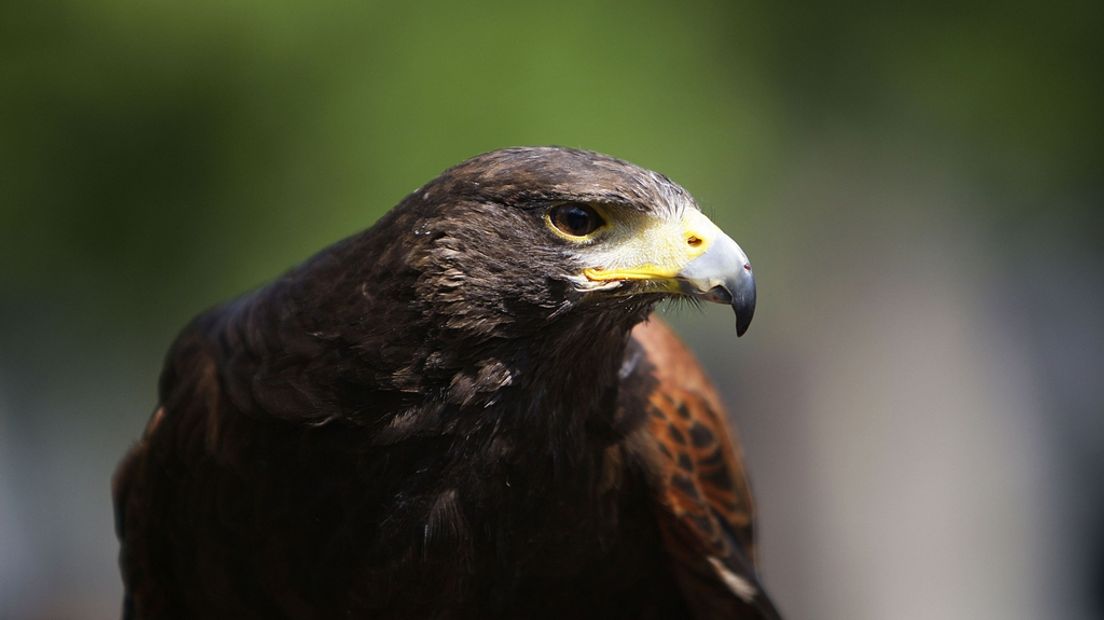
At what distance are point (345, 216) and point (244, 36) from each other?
1.22 metres

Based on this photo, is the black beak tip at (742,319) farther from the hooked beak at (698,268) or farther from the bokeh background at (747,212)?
the bokeh background at (747,212)

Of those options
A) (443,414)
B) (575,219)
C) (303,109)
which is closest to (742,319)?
(575,219)

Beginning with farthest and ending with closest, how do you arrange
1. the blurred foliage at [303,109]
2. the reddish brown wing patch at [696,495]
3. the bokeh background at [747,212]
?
the bokeh background at [747,212]
the blurred foliage at [303,109]
the reddish brown wing patch at [696,495]

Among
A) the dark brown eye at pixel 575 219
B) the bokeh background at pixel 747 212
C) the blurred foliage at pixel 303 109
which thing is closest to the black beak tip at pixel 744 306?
the dark brown eye at pixel 575 219

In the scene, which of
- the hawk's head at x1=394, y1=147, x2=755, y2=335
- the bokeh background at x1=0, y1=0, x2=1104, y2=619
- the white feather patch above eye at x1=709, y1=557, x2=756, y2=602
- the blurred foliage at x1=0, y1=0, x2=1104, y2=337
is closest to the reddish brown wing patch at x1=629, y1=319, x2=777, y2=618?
the white feather patch above eye at x1=709, y1=557, x2=756, y2=602

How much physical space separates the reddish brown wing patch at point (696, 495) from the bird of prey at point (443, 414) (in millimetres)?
50

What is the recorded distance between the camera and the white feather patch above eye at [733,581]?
3.73 metres

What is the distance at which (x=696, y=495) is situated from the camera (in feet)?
12.3

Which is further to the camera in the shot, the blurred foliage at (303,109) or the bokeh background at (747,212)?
the bokeh background at (747,212)

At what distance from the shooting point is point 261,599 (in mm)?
3387

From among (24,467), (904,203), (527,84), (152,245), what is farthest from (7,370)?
(904,203)

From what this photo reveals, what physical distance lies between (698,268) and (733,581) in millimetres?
1233

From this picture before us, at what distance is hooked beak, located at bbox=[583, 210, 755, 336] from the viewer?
288cm

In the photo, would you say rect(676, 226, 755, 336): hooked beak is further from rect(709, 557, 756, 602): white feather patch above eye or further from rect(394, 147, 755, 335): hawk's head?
rect(709, 557, 756, 602): white feather patch above eye
